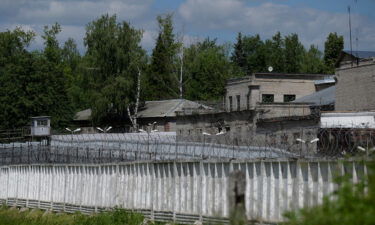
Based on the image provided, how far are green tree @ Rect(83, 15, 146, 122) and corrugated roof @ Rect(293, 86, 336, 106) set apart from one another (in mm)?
22666

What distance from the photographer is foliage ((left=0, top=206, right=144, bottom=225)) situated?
20594mm

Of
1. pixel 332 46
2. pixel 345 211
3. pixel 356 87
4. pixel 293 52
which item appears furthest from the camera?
pixel 293 52

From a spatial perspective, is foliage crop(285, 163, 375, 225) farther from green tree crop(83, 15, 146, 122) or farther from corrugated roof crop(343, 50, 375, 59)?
green tree crop(83, 15, 146, 122)

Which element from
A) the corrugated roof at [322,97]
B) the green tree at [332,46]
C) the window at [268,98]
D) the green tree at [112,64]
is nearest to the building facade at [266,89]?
the window at [268,98]

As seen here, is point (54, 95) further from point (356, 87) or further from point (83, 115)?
point (356, 87)

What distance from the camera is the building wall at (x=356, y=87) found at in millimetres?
A: 51562

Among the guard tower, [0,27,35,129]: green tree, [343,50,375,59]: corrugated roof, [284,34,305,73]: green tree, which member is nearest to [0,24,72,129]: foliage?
[0,27,35,129]: green tree

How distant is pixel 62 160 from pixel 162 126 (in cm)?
4382

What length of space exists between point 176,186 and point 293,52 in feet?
360

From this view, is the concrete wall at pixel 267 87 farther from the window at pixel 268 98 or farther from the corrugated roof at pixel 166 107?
the corrugated roof at pixel 166 107

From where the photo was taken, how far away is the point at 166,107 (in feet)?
266

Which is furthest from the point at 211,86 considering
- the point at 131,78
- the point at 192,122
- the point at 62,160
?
the point at 62,160

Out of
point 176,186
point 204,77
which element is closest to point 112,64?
point 204,77

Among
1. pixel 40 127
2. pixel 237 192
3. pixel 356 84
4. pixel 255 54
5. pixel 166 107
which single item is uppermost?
pixel 255 54
